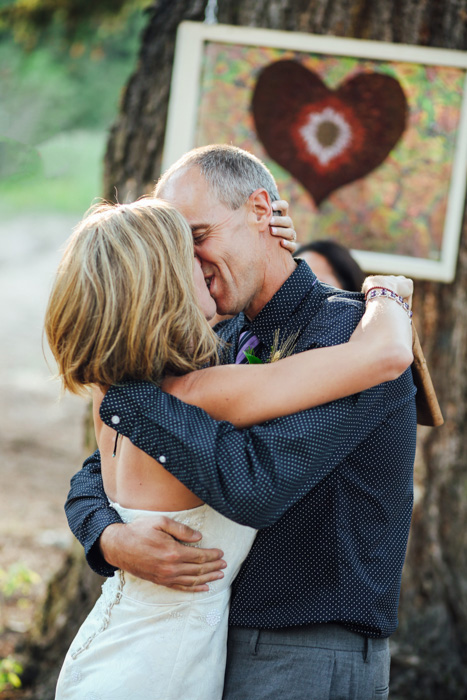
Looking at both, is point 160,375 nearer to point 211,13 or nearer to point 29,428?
point 211,13

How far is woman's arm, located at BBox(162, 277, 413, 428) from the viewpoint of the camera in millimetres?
1364

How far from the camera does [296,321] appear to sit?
5.56 ft

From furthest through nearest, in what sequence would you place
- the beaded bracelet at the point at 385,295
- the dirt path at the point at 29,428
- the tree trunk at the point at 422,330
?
the dirt path at the point at 29,428, the tree trunk at the point at 422,330, the beaded bracelet at the point at 385,295

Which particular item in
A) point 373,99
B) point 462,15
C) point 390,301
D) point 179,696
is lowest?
point 179,696

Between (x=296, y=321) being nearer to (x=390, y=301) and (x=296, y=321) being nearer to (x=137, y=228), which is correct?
(x=390, y=301)

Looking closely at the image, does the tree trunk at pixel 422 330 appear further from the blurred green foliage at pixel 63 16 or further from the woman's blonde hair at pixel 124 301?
the blurred green foliage at pixel 63 16

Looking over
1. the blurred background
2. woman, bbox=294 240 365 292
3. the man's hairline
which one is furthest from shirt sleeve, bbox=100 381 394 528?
woman, bbox=294 240 365 292

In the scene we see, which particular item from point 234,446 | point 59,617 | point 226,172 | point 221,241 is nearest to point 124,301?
point 234,446

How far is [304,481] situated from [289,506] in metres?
0.06

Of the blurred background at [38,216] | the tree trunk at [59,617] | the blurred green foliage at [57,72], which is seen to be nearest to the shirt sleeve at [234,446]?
the blurred background at [38,216]

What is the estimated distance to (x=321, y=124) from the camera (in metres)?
2.82

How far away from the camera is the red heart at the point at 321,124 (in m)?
2.79

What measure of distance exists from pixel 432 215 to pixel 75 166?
7.21 m

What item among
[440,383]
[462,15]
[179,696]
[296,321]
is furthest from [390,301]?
[462,15]
